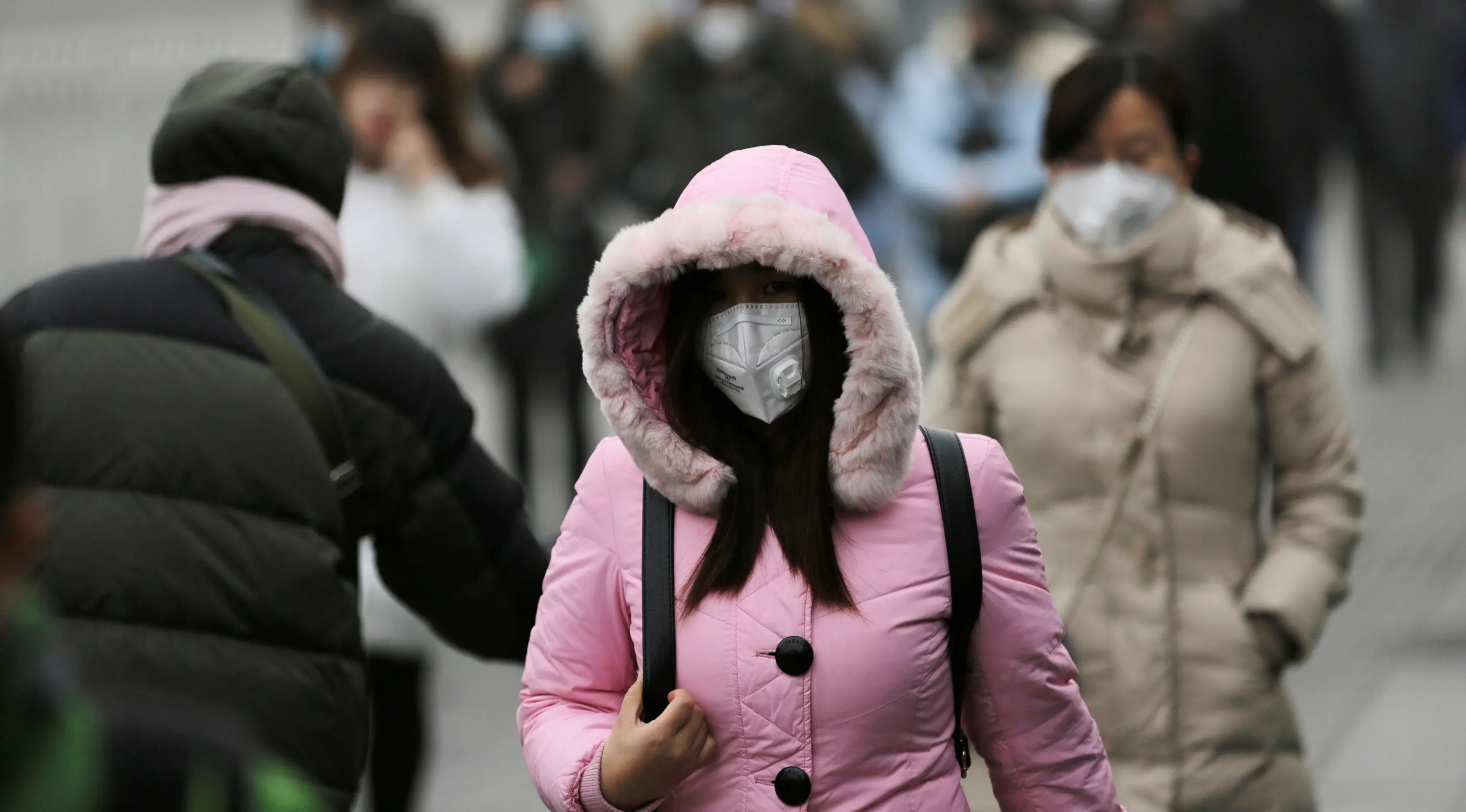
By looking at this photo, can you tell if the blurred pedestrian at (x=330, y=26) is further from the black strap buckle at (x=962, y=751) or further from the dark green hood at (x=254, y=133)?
the black strap buckle at (x=962, y=751)

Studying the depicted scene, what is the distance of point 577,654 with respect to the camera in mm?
3127

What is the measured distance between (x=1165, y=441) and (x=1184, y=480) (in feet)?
0.27

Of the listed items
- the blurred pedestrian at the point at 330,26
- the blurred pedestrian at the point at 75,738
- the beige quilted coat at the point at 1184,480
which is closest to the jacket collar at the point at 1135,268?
the beige quilted coat at the point at 1184,480

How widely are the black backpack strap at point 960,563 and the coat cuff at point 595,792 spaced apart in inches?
16.4

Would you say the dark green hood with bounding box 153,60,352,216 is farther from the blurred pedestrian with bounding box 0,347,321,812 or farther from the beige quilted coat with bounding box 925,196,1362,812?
the blurred pedestrian with bounding box 0,347,321,812

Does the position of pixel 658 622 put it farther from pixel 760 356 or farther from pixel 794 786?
pixel 760 356

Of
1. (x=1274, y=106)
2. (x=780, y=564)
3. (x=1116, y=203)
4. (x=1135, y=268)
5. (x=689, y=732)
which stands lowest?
(x=1274, y=106)

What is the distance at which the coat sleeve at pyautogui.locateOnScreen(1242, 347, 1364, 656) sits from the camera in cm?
445

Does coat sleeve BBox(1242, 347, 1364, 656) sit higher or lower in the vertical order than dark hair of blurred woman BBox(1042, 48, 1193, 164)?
lower

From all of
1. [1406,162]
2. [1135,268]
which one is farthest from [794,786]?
[1406,162]

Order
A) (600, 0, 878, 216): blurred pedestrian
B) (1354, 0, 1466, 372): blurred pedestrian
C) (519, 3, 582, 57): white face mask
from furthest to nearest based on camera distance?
(1354, 0, 1466, 372): blurred pedestrian → (519, 3, 582, 57): white face mask → (600, 0, 878, 216): blurred pedestrian

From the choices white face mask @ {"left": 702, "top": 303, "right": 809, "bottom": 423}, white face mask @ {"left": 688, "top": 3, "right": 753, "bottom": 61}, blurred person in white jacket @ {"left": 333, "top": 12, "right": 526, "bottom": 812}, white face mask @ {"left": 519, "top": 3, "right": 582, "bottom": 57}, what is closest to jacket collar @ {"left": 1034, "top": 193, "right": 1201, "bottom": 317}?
white face mask @ {"left": 702, "top": 303, "right": 809, "bottom": 423}

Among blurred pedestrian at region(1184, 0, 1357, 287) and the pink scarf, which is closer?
the pink scarf

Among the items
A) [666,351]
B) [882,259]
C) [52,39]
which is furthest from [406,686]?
[52,39]
